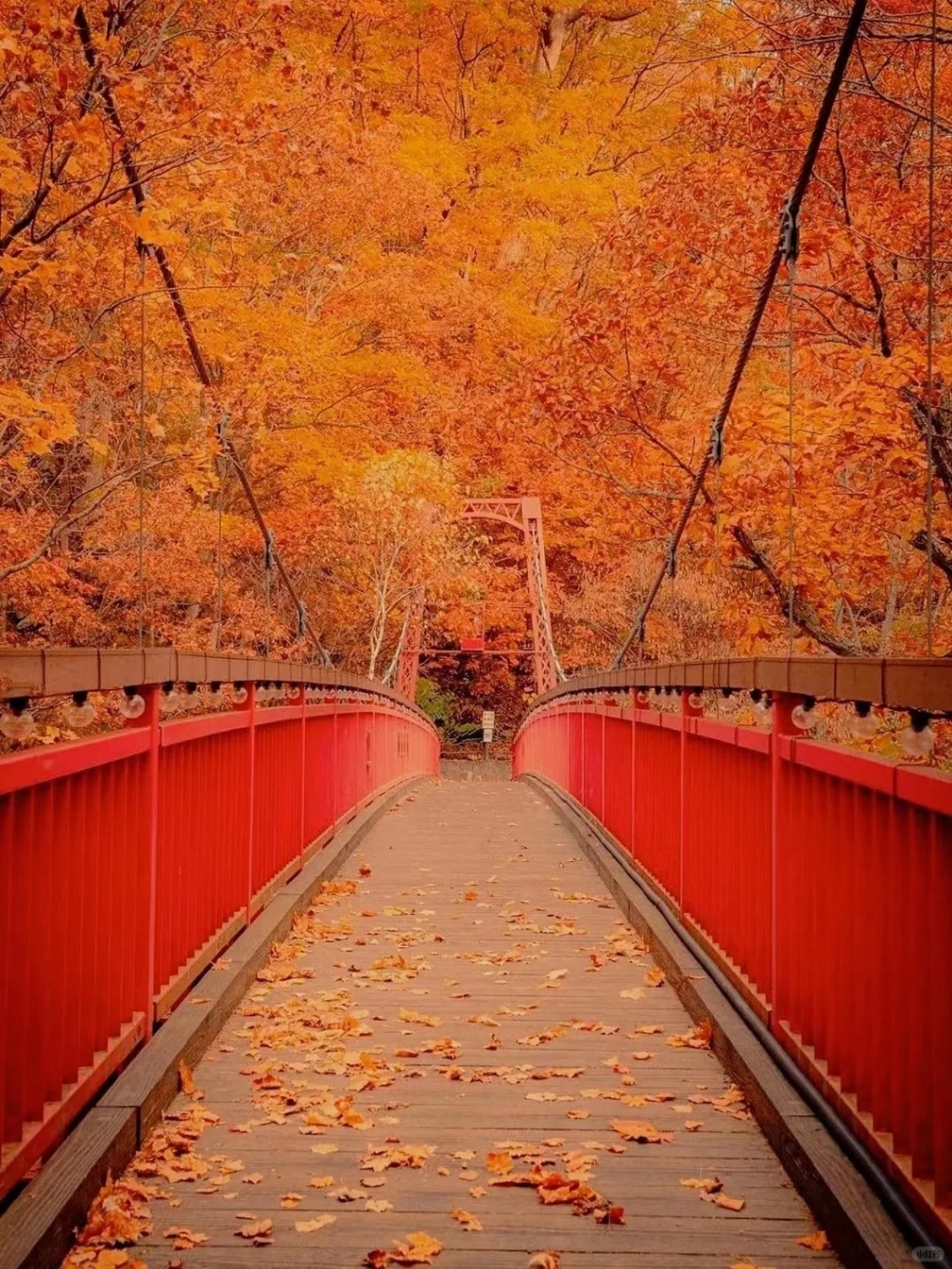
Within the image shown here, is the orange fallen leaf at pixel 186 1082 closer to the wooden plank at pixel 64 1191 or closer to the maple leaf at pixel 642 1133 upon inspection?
the wooden plank at pixel 64 1191

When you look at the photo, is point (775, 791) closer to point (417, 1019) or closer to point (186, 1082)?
point (417, 1019)

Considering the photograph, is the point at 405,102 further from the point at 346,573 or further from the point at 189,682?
the point at 189,682

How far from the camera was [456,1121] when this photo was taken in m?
3.89

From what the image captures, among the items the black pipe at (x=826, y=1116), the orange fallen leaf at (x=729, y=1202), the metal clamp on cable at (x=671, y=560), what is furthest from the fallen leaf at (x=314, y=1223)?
the metal clamp on cable at (x=671, y=560)

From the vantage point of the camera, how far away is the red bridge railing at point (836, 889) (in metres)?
2.55

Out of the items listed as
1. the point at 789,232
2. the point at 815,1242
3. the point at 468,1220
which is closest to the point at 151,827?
the point at 468,1220

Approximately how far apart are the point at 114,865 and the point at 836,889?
1886mm

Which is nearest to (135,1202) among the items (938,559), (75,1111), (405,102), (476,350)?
(75,1111)

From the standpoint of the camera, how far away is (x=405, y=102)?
31.0 meters

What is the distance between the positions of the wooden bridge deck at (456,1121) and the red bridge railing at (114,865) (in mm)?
314

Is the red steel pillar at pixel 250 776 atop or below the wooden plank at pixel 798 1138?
atop

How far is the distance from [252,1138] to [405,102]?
99.8ft

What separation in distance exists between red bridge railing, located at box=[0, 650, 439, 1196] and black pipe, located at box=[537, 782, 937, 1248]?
1.77 m

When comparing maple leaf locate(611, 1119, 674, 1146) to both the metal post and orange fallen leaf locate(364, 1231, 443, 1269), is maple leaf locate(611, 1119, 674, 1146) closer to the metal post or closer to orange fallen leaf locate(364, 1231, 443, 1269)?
the metal post
